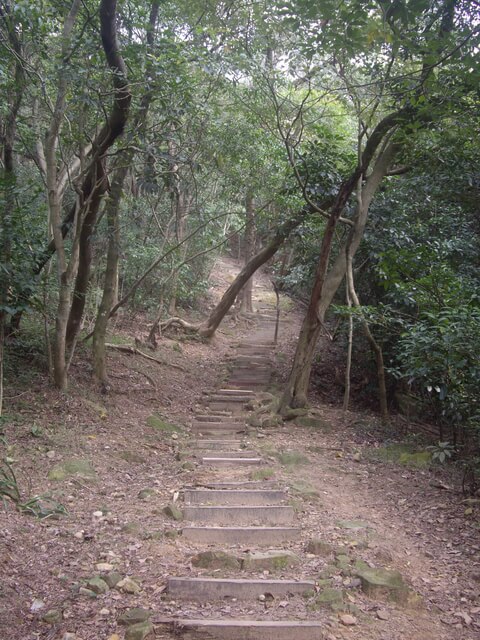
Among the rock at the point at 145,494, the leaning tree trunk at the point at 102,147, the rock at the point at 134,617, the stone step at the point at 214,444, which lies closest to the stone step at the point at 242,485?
the rock at the point at 145,494

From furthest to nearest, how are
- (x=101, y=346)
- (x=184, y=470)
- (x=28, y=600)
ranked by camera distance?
1. (x=101, y=346)
2. (x=184, y=470)
3. (x=28, y=600)

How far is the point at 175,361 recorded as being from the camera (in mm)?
13656

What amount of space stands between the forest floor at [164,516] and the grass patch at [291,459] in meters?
0.03

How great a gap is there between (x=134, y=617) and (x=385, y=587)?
73.4 inches

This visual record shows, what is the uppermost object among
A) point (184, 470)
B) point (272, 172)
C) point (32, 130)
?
point (272, 172)

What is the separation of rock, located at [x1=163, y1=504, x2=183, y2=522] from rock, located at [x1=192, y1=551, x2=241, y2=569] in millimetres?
891

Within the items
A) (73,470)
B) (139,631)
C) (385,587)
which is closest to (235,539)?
(385,587)

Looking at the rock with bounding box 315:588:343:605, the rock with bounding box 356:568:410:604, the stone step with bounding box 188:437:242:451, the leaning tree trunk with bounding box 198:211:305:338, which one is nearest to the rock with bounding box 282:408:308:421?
the stone step with bounding box 188:437:242:451

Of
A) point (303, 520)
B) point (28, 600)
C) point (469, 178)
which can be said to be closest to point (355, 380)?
point (469, 178)

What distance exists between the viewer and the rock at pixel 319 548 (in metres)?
4.77

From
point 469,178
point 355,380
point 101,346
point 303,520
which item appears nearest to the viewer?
point 303,520

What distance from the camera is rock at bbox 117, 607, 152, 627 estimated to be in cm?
359

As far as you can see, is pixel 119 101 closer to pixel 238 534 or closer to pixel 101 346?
pixel 101 346

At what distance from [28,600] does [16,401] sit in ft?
13.6
